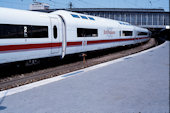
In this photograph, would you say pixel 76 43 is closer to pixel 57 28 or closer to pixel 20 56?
pixel 57 28

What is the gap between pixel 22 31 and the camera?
28.7 ft

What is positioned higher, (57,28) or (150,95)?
(57,28)

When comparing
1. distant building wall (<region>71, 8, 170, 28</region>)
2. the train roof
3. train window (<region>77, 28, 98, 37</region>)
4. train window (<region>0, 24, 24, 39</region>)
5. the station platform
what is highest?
distant building wall (<region>71, 8, 170, 28</region>)

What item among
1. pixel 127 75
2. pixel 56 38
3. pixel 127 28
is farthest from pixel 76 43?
pixel 127 28

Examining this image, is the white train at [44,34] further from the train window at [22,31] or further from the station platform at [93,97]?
the station platform at [93,97]

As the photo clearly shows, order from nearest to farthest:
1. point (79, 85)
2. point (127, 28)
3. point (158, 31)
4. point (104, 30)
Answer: point (79, 85)
point (104, 30)
point (127, 28)
point (158, 31)

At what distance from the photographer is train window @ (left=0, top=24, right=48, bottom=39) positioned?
7988mm

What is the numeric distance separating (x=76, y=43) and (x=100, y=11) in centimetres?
4937

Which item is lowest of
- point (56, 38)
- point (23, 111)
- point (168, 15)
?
point (23, 111)

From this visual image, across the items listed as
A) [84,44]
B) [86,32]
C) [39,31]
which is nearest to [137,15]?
[86,32]

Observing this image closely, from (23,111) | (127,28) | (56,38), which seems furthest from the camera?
(127,28)

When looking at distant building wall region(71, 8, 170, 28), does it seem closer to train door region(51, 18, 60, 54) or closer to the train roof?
the train roof

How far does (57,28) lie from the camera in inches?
425

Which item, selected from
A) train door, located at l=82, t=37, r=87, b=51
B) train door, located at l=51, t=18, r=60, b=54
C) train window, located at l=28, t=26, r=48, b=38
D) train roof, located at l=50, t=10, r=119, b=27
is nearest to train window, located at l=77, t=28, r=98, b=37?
train door, located at l=82, t=37, r=87, b=51
